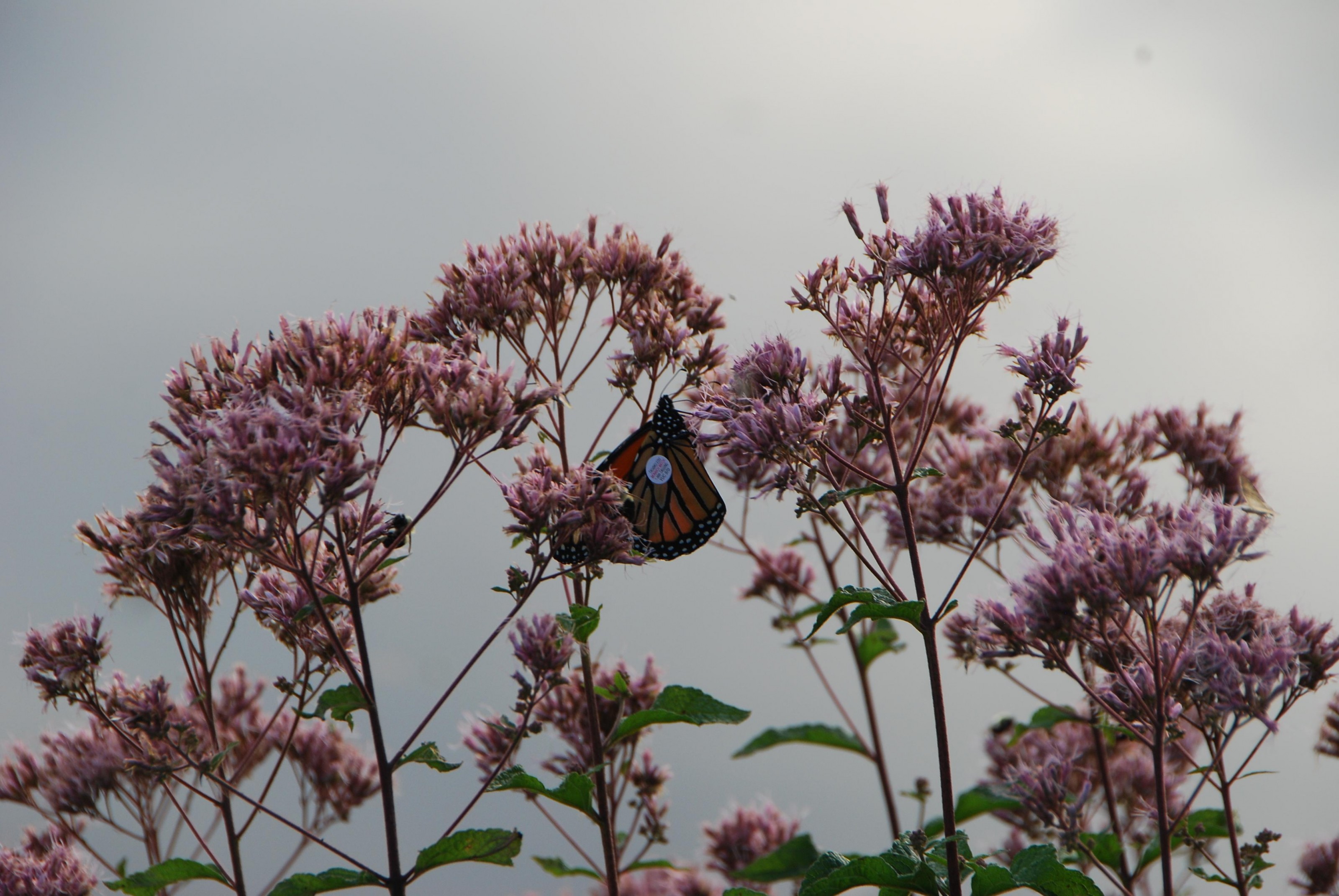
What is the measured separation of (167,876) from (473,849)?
1.14 m

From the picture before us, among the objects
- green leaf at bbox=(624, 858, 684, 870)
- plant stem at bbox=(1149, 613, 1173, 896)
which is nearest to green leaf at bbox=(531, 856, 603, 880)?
green leaf at bbox=(624, 858, 684, 870)

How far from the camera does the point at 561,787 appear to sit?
3.47 metres

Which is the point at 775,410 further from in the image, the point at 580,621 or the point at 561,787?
the point at 561,787

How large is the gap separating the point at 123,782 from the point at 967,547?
4191 mm

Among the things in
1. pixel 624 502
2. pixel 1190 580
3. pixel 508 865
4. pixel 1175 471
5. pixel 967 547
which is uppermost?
pixel 1175 471

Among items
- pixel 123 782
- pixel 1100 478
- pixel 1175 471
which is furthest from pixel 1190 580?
pixel 123 782

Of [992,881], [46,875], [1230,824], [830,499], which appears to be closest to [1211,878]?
[1230,824]

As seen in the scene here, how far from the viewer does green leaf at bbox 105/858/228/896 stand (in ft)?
11.0

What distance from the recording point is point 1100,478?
4844 mm

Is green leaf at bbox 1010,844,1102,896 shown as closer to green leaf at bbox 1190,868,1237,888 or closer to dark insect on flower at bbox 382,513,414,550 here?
green leaf at bbox 1190,868,1237,888

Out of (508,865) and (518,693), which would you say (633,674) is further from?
(508,865)

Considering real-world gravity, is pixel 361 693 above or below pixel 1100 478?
below

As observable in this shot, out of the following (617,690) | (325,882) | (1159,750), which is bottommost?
(325,882)

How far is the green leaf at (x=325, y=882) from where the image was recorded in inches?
119
